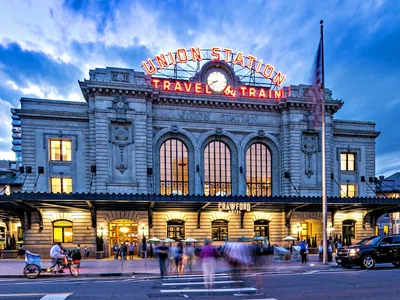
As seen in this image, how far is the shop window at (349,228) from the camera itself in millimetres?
41062

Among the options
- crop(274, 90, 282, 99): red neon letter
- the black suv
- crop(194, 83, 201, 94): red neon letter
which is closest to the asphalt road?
the black suv

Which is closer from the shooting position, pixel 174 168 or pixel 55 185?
pixel 55 185

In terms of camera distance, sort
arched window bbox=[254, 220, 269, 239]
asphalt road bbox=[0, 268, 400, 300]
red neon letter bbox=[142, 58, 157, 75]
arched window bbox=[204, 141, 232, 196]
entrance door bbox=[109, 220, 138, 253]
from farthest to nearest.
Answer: arched window bbox=[204, 141, 232, 196]
red neon letter bbox=[142, 58, 157, 75]
arched window bbox=[254, 220, 269, 239]
entrance door bbox=[109, 220, 138, 253]
asphalt road bbox=[0, 268, 400, 300]

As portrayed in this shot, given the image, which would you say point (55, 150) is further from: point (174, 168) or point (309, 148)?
point (309, 148)

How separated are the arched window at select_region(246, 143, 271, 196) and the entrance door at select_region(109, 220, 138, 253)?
13.6 m

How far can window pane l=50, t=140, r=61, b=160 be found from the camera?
35750mm

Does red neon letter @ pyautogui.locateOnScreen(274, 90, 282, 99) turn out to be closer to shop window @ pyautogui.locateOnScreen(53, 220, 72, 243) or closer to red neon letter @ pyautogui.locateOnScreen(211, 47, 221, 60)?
red neon letter @ pyautogui.locateOnScreen(211, 47, 221, 60)

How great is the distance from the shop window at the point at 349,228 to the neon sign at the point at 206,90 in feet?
55.3

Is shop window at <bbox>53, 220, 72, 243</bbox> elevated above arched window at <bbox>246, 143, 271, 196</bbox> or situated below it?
below

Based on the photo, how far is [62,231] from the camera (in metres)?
34.3

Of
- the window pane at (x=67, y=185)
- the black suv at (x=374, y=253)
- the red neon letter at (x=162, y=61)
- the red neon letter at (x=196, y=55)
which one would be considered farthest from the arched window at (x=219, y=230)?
the red neon letter at (x=196, y=55)

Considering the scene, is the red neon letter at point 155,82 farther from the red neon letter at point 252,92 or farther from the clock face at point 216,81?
the red neon letter at point 252,92

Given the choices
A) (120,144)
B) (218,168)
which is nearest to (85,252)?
(120,144)

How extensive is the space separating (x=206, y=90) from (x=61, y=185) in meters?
18.5
